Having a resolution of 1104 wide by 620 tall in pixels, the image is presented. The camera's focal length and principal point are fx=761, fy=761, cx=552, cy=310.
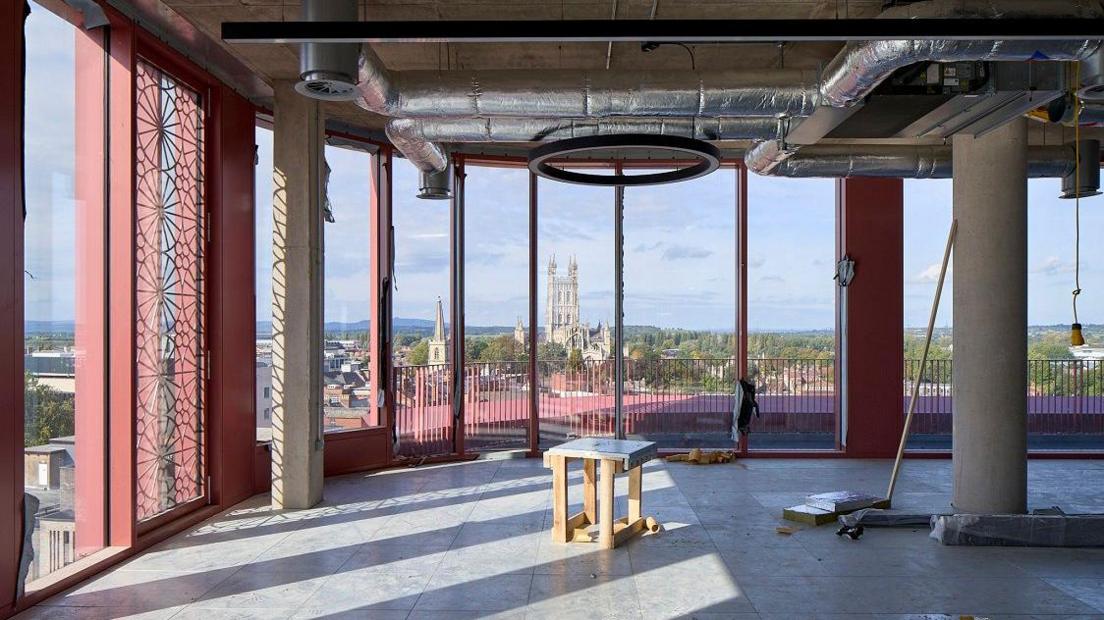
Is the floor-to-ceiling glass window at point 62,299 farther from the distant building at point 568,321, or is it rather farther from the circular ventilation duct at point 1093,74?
the circular ventilation duct at point 1093,74

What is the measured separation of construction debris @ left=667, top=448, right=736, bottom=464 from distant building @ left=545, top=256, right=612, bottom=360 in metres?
1.51

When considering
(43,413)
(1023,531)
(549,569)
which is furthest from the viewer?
(1023,531)

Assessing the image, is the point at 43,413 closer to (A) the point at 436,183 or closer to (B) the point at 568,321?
(A) the point at 436,183

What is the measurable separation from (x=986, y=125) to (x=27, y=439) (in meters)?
6.52

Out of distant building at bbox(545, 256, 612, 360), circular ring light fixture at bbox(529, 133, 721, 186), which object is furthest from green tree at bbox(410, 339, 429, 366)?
circular ring light fixture at bbox(529, 133, 721, 186)

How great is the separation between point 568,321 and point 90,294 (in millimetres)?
5155

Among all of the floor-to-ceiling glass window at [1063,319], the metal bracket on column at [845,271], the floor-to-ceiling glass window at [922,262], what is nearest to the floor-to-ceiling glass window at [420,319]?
the metal bracket on column at [845,271]

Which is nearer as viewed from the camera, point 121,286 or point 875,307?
point 121,286

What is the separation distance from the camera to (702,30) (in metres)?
2.97

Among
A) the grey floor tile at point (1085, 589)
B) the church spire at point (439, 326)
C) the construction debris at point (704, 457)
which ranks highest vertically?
the church spire at point (439, 326)

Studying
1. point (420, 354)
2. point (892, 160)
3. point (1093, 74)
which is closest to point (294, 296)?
point (420, 354)

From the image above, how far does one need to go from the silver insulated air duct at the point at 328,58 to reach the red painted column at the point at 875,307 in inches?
246

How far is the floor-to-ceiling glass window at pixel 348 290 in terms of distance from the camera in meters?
7.57

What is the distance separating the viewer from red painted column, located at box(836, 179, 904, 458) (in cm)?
859
